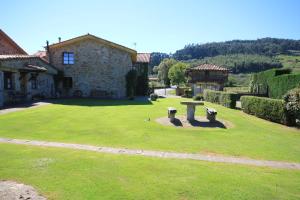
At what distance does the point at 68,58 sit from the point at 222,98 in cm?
1885

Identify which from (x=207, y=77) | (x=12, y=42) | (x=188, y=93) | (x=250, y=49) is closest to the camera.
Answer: (x=12, y=42)

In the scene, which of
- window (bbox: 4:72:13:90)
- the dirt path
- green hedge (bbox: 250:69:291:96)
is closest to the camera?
the dirt path

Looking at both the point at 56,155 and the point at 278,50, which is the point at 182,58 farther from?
the point at 56,155

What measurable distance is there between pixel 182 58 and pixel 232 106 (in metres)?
165

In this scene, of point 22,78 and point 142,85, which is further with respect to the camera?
point 142,85

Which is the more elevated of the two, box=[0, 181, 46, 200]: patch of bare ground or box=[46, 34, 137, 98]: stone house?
box=[46, 34, 137, 98]: stone house

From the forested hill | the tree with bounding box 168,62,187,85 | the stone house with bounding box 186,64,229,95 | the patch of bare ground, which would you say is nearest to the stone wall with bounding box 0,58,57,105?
the patch of bare ground

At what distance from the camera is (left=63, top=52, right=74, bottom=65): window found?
34312 mm

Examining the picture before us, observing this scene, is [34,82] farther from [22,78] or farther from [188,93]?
[188,93]

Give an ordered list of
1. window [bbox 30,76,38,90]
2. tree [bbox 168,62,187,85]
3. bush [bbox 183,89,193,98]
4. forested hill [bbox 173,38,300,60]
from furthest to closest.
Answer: forested hill [bbox 173,38,300,60]
tree [bbox 168,62,187,85]
bush [bbox 183,89,193,98]
window [bbox 30,76,38,90]

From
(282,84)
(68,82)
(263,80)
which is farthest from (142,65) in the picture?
(282,84)

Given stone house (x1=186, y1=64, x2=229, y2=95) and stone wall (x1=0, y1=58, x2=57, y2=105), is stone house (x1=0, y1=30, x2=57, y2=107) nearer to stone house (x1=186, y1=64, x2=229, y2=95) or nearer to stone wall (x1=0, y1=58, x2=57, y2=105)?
stone wall (x1=0, y1=58, x2=57, y2=105)

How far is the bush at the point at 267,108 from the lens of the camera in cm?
1891

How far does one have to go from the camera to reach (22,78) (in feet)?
85.7
